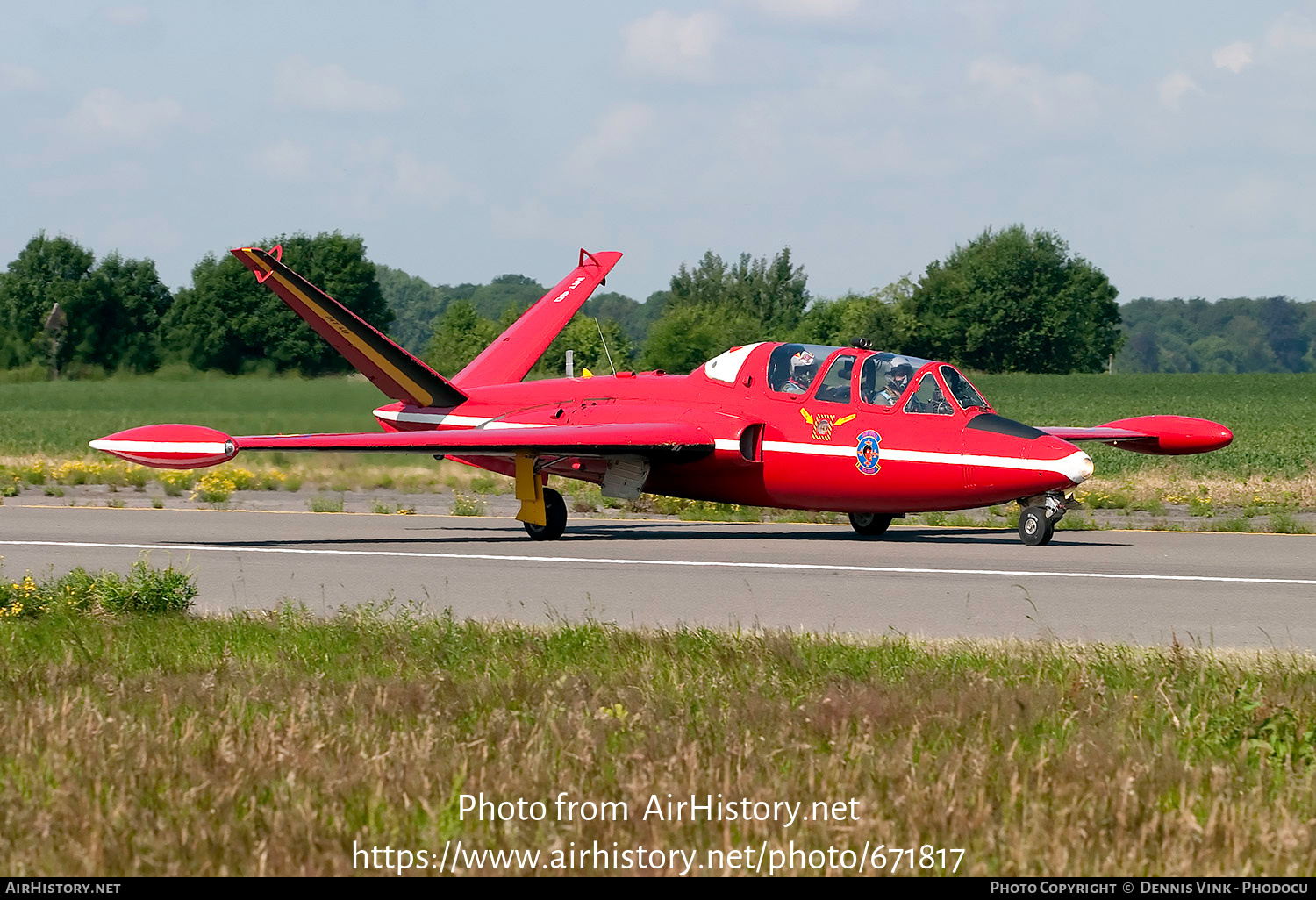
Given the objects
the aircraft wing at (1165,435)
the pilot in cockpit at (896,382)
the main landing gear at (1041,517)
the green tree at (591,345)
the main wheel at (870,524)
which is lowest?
the main wheel at (870,524)

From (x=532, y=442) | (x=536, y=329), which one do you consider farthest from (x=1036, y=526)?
(x=536, y=329)

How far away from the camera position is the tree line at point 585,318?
85.9 feet

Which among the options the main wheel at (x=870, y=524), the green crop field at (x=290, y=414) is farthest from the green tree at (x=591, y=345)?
the main wheel at (x=870, y=524)

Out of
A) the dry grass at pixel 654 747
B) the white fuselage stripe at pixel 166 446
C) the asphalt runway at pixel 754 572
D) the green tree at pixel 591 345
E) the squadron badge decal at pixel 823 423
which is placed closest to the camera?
the dry grass at pixel 654 747

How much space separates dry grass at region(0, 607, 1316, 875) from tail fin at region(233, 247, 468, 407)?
33.2 feet

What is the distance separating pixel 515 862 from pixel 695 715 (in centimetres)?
226

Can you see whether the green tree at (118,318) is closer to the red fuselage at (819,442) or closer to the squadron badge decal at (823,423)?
the red fuselage at (819,442)

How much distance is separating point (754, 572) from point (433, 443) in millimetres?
4468

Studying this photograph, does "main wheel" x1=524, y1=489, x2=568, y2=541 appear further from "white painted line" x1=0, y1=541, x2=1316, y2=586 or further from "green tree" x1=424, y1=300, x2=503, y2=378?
"green tree" x1=424, y1=300, x2=503, y2=378

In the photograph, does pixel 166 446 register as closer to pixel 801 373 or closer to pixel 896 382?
pixel 801 373

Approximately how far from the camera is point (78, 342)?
29.9 meters

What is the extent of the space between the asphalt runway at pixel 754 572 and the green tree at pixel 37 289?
1052 cm

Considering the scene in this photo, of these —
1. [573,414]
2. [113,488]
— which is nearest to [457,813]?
[573,414]

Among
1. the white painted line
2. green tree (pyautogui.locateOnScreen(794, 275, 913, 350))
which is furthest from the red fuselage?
green tree (pyautogui.locateOnScreen(794, 275, 913, 350))
